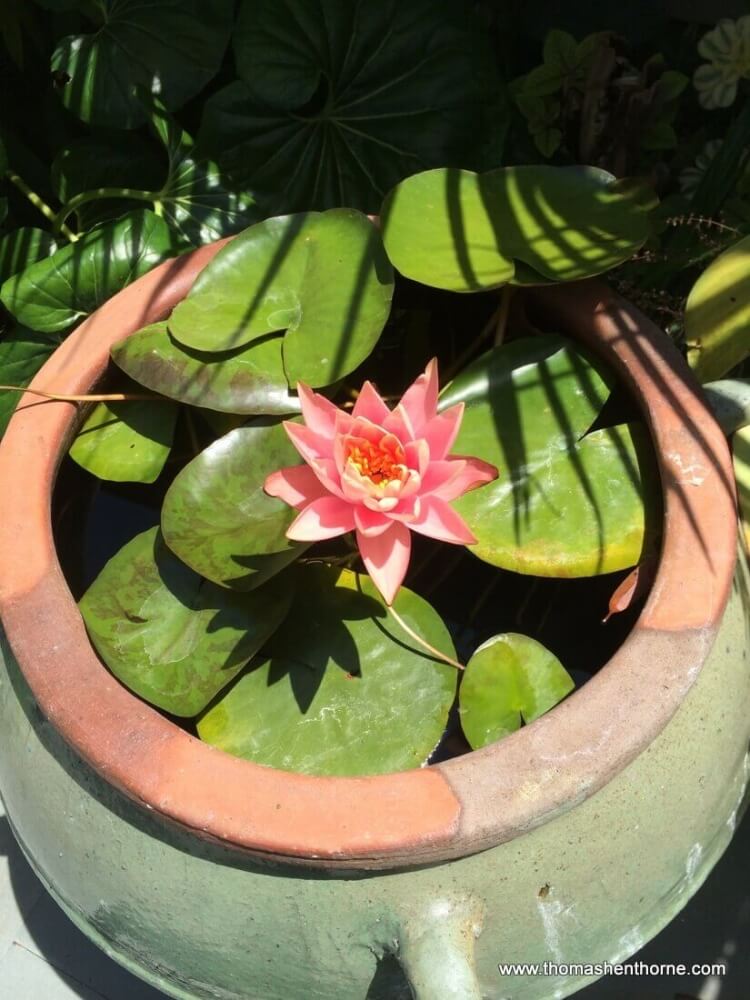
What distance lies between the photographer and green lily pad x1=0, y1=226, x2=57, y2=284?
1023 mm

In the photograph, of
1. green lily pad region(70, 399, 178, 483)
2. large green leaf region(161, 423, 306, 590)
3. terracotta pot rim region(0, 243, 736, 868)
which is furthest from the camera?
green lily pad region(70, 399, 178, 483)

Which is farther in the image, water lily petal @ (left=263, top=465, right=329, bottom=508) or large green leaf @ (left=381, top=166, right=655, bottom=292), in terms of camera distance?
large green leaf @ (left=381, top=166, right=655, bottom=292)

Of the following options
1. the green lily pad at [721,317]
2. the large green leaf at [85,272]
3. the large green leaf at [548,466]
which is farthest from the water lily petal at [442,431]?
the large green leaf at [85,272]

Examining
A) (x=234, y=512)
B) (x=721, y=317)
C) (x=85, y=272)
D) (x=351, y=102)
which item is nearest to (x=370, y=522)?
(x=234, y=512)

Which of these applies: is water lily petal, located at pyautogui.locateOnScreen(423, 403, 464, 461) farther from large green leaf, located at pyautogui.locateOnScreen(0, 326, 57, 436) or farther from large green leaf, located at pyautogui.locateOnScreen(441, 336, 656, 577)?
large green leaf, located at pyautogui.locateOnScreen(0, 326, 57, 436)

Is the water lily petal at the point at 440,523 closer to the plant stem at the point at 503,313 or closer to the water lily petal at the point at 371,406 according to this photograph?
the water lily petal at the point at 371,406

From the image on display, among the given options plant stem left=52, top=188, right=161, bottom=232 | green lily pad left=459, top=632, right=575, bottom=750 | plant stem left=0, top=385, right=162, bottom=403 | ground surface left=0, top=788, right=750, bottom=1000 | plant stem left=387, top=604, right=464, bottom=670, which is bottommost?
ground surface left=0, top=788, right=750, bottom=1000

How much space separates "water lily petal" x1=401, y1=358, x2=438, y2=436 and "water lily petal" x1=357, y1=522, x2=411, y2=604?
0.07 meters

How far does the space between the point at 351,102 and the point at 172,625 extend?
679 millimetres

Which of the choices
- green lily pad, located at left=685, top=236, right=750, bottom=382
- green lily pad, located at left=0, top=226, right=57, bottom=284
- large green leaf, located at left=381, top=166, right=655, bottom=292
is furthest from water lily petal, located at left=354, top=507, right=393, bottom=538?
green lily pad, located at left=0, top=226, right=57, bottom=284

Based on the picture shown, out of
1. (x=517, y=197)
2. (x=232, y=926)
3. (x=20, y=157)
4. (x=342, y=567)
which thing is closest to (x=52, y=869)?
(x=232, y=926)

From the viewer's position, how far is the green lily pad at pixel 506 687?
2.28ft

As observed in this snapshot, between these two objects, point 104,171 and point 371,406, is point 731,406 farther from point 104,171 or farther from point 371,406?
point 104,171

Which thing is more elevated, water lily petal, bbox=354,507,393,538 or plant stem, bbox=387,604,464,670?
water lily petal, bbox=354,507,393,538
